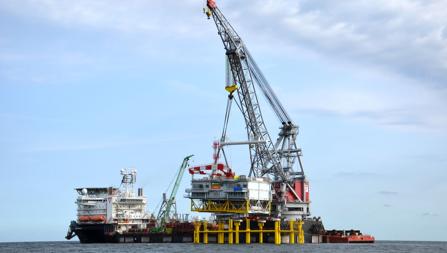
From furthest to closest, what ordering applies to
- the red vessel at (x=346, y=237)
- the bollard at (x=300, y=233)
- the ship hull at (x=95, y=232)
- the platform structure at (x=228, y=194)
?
the ship hull at (x=95, y=232)
the red vessel at (x=346, y=237)
the bollard at (x=300, y=233)
the platform structure at (x=228, y=194)

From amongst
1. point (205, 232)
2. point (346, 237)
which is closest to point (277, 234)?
point (205, 232)

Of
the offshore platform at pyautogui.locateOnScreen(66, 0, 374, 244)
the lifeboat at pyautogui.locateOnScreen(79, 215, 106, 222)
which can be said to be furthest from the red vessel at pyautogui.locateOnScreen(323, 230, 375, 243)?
the lifeboat at pyautogui.locateOnScreen(79, 215, 106, 222)

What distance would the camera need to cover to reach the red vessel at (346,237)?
128375 mm

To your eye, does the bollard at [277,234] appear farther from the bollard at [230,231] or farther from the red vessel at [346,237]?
the red vessel at [346,237]

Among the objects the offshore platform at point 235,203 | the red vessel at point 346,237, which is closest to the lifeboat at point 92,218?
the offshore platform at point 235,203

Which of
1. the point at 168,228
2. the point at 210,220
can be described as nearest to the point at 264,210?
the point at 210,220

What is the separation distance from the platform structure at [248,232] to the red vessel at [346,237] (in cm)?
1139

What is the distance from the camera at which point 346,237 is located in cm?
13025

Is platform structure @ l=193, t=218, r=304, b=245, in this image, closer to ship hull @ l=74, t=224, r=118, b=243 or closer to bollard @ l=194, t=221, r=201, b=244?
bollard @ l=194, t=221, r=201, b=244

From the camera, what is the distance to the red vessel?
5054 inches

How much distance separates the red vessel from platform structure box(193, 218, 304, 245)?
37.4 ft

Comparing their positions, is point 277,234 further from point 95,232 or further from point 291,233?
point 95,232

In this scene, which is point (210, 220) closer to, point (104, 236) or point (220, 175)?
point (220, 175)

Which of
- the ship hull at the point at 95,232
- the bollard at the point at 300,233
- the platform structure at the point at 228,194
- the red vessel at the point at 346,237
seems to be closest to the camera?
the platform structure at the point at 228,194
